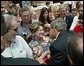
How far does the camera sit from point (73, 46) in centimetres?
151

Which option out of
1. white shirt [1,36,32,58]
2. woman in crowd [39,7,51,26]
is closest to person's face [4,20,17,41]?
white shirt [1,36,32,58]

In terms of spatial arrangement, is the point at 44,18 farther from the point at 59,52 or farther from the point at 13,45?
the point at 59,52

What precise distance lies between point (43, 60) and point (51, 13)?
288 centimetres

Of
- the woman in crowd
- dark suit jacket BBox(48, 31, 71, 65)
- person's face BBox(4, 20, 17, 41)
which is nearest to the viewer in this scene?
dark suit jacket BBox(48, 31, 71, 65)

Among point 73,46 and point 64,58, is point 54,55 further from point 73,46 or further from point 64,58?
point 73,46

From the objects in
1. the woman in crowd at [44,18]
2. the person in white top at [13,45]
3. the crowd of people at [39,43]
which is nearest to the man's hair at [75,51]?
the crowd of people at [39,43]

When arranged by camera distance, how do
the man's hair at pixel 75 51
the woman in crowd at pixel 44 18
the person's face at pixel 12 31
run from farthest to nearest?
the woman in crowd at pixel 44 18 → the person's face at pixel 12 31 → the man's hair at pixel 75 51

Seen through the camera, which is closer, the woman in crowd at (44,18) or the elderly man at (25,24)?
the elderly man at (25,24)

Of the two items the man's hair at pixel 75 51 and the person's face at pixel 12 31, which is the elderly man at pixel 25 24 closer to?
the person's face at pixel 12 31

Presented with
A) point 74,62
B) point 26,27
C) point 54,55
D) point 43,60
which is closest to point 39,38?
point 26,27

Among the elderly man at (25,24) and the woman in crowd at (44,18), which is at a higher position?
the elderly man at (25,24)

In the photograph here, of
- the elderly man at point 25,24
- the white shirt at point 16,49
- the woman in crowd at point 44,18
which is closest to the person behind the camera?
the white shirt at point 16,49

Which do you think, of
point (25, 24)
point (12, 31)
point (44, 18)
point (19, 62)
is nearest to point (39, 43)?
point (25, 24)

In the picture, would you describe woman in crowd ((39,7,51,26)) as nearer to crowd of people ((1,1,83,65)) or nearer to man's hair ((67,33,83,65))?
crowd of people ((1,1,83,65))
